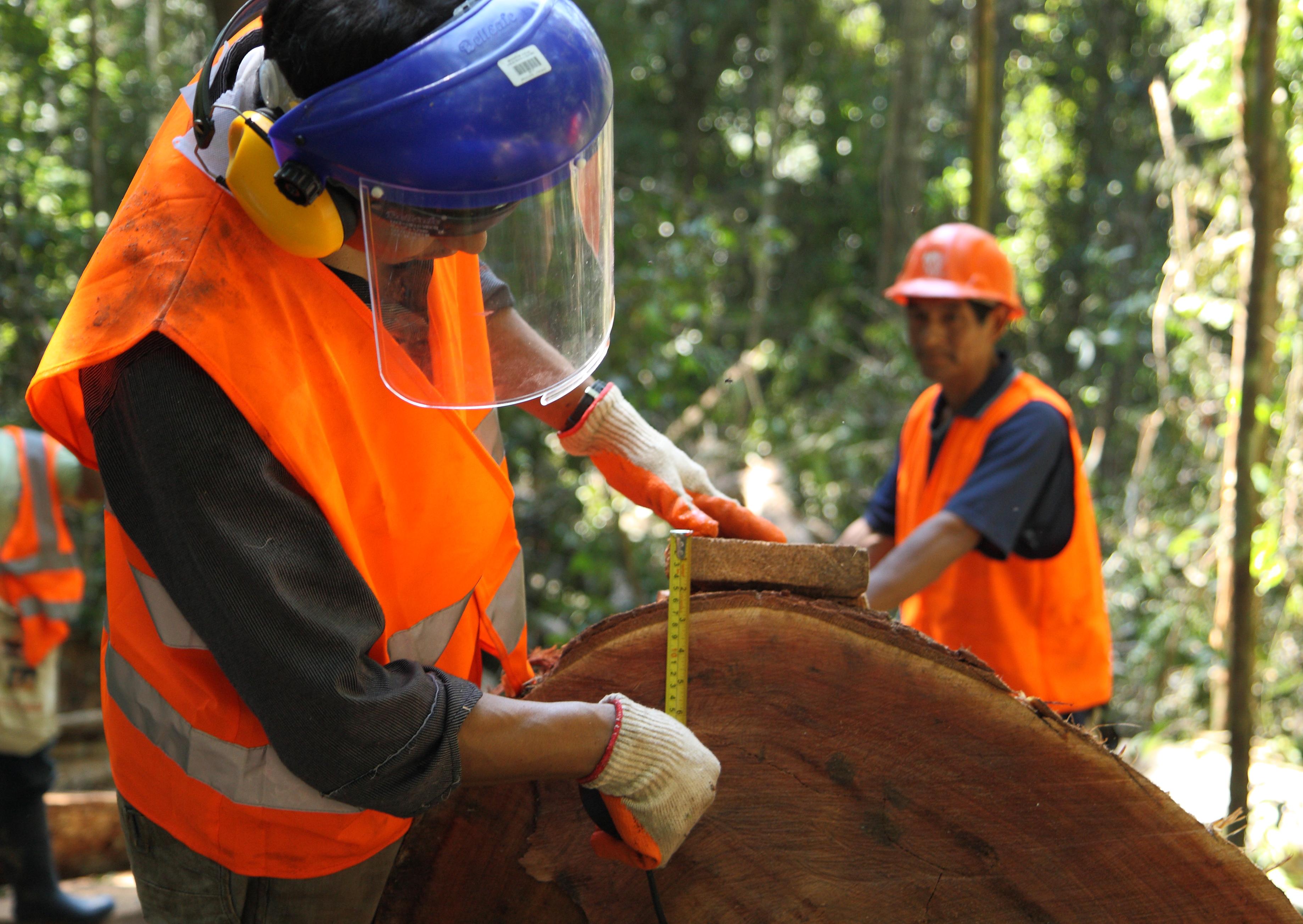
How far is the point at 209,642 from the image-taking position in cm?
105

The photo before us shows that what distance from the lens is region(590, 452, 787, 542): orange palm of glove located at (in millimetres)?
1566

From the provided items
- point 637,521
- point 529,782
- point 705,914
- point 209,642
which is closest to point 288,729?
point 209,642

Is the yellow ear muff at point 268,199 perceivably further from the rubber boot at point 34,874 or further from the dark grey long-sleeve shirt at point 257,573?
the rubber boot at point 34,874

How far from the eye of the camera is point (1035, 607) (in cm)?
248

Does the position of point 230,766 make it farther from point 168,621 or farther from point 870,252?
point 870,252

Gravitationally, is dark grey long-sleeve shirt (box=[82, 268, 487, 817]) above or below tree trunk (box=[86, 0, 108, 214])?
below

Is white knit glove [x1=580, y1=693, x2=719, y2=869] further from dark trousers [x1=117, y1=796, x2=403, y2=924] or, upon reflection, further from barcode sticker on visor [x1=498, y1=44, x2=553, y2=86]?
barcode sticker on visor [x1=498, y1=44, x2=553, y2=86]

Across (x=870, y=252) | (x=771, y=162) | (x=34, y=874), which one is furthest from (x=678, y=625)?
(x=870, y=252)

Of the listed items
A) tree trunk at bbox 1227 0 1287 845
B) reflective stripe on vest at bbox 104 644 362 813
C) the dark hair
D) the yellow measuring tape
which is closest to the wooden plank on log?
the yellow measuring tape

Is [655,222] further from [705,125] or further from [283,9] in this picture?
[705,125]

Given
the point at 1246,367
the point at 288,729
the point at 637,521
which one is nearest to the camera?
the point at 288,729

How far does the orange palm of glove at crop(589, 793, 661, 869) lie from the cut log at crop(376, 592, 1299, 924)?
164 mm

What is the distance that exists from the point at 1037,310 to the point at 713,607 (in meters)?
11.7

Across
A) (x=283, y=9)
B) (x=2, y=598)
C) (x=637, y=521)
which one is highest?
(x=283, y=9)
